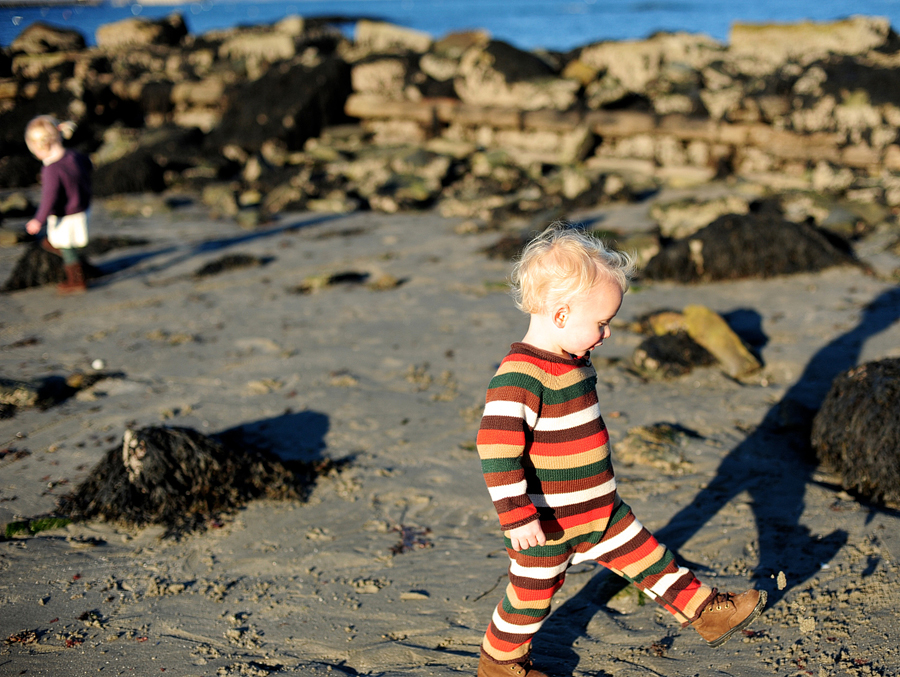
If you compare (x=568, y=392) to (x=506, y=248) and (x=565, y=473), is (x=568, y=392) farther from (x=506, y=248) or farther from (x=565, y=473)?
(x=506, y=248)

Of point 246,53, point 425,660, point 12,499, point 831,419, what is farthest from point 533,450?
point 246,53

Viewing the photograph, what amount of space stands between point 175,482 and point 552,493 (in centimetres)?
240

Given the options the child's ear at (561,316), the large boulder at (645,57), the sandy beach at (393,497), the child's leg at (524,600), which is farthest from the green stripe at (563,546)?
the large boulder at (645,57)

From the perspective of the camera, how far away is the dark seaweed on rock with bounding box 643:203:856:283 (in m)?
7.14

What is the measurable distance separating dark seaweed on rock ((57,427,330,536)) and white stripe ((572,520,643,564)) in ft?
6.22

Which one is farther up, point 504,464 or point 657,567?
point 504,464

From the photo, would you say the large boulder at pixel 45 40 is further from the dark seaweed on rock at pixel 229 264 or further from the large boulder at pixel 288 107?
the dark seaweed on rock at pixel 229 264

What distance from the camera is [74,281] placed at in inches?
305

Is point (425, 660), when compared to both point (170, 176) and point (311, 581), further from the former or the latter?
point (170, 176)

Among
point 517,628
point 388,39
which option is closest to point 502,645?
point 517,628

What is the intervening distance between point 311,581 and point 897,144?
1013cm

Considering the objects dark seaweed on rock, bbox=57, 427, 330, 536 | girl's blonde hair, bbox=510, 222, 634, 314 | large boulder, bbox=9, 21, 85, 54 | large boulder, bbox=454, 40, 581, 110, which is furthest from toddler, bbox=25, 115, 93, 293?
large boulder, bbox=9, 21, 85, 54

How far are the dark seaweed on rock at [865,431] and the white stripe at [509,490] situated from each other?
241 centimetres

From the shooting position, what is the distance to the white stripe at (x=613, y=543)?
2.47 meters
